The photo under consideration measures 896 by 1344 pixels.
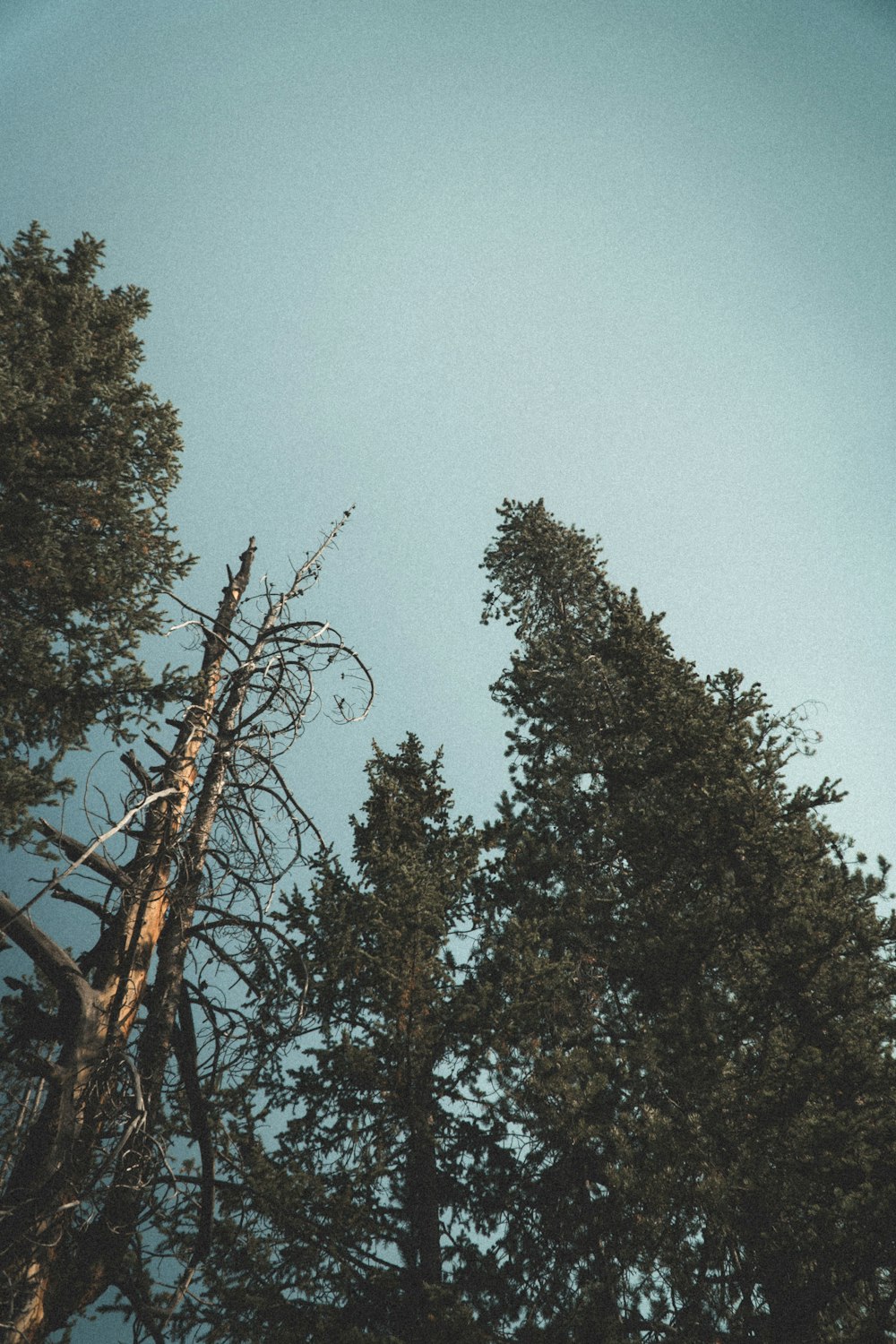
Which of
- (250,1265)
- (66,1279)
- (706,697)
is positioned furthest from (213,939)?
(706,697)

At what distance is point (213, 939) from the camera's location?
4734 mm

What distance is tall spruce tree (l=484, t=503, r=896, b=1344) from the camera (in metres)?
5.93

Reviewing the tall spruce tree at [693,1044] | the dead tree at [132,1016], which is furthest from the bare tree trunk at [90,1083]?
the tall spruce tree at [693,1044]

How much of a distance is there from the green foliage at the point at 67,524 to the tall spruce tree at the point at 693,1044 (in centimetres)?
537

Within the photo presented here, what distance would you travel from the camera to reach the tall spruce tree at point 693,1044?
19.5 ft

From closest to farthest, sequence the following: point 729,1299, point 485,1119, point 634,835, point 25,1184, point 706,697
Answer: point 25,1184 → point 729,1299 → point 485,1119 → point 634,835 → point 706,697

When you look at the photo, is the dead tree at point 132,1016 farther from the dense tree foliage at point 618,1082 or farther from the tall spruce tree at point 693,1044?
→ the tall spruce tree at point 693,1044

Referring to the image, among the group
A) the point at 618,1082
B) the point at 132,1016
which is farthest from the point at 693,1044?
the point at 132,1016

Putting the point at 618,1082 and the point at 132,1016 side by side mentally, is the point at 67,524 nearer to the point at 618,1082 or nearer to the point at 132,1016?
the point at 132,1016

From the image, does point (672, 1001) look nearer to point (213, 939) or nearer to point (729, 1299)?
point (729, 1299)

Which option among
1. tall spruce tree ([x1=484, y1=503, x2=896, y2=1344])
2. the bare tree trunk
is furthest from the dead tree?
tall spruce tree ([x1=484, y1=503, x2=896, y2=1344])

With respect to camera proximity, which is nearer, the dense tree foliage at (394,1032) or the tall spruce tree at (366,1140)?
the dense tree foliage at (394,1032)

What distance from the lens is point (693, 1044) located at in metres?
7.44

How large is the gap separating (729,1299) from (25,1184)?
6105mm
